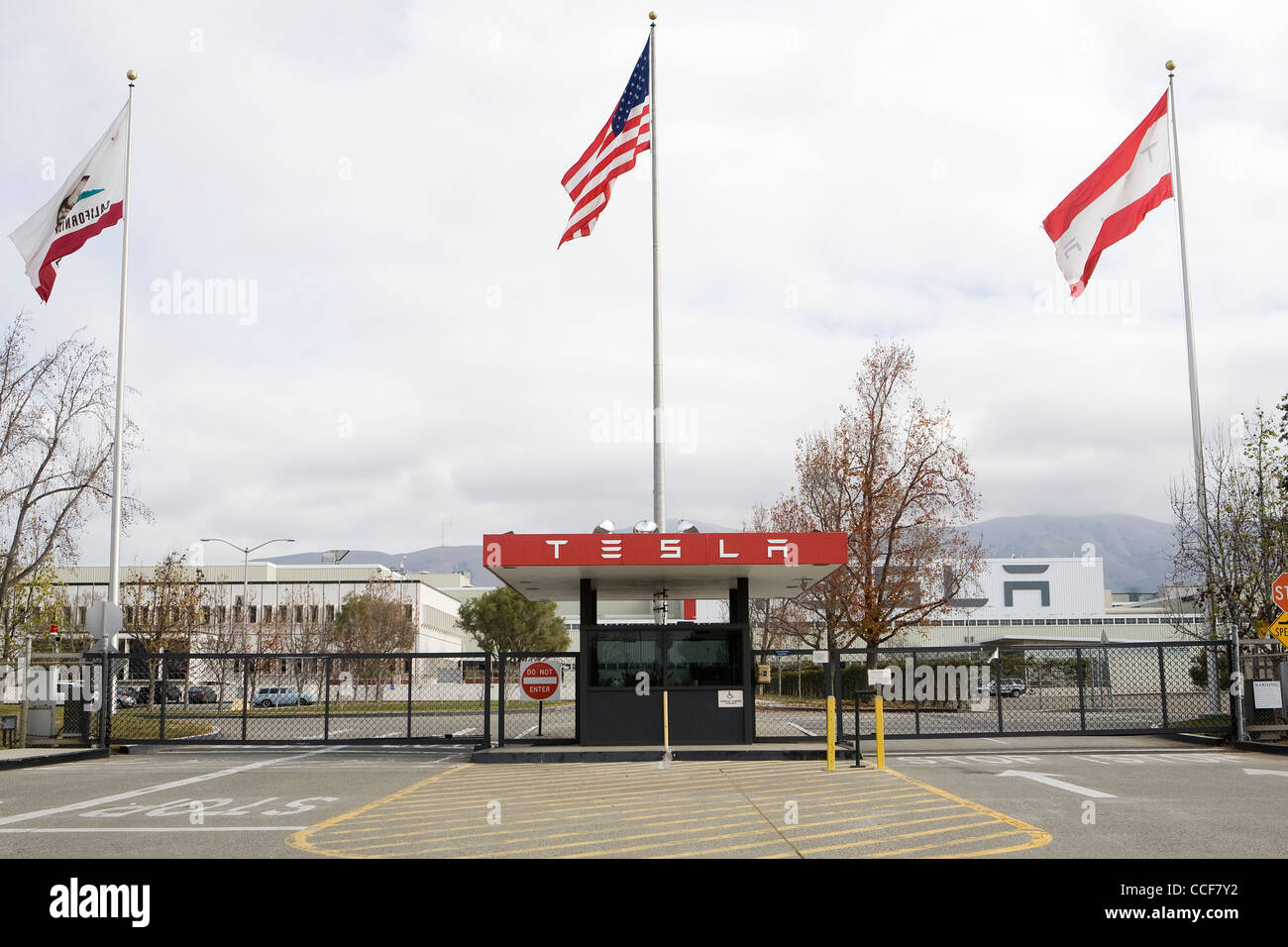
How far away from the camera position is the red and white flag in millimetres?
23797

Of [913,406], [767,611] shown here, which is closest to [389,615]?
[767,611]

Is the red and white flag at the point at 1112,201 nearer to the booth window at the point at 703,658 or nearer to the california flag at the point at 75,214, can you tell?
the booth window at the point at 703,658

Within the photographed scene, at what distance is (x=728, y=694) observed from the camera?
20.3m

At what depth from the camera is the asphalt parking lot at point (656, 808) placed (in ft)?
33.0

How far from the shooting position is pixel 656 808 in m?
12.7

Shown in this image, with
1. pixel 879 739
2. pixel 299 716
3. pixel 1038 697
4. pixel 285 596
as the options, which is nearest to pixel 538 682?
pixel 879 739

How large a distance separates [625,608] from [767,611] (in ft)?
63.8

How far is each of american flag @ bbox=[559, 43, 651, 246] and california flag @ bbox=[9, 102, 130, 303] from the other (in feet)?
40.5

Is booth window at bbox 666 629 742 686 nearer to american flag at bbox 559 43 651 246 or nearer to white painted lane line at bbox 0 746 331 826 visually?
white painted lane line at bbox 0 746 331 826

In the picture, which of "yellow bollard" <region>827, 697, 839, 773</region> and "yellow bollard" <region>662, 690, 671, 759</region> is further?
"yellow bollard" <region>662, 690, 671, 759</region>

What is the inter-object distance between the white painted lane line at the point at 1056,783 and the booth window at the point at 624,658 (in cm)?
641

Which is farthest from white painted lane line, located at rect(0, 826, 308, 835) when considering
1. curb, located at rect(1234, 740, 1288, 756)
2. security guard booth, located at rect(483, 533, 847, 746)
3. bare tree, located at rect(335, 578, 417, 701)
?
Result: bare tree, located at rect(335, 578, 417, 701)
